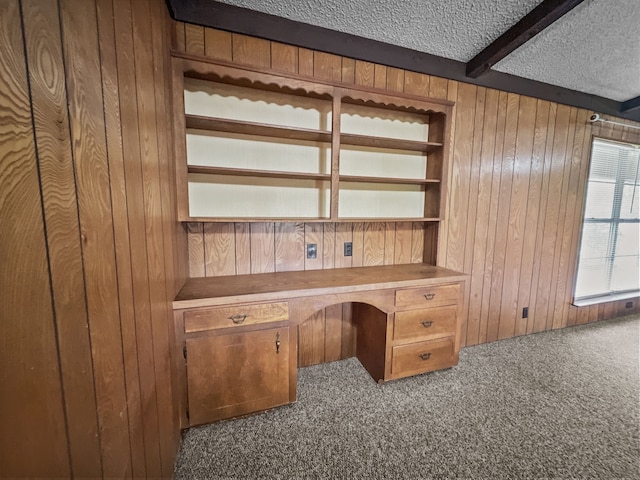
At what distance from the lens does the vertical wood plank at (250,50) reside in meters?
1.52

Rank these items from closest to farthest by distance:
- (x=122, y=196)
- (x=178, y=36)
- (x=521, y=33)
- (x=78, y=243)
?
1. (x=78, y=243)
2. (x=122, y=196)
3. (x=178, y=36)
4. (x=521, y=33)

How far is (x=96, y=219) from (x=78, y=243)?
0.10 m

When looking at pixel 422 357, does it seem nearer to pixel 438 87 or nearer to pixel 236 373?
pixel 236 373

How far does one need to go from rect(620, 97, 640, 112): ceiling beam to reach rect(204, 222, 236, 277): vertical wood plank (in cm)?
408

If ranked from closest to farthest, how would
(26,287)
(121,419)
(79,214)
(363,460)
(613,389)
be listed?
(26,287)
(79,214)
(121,419)
(363,460)
(613,389)

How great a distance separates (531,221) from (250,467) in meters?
3.00

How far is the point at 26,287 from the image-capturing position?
0.42 m

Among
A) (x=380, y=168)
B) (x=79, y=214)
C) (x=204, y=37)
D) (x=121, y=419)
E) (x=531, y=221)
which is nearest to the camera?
(x=79, y=214)

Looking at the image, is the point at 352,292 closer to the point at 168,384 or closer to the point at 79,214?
the point at 168,384

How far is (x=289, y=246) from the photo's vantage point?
1.83 meters

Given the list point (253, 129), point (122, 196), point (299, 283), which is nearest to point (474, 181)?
point (299, 283)

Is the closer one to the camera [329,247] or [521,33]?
[521,33]

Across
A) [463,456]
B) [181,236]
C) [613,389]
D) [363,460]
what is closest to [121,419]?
[181,236]

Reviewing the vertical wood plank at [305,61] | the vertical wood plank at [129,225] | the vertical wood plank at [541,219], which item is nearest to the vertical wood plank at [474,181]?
the vertical wood plank at [541,219]
